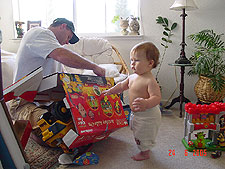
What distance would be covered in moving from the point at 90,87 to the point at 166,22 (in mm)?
1718

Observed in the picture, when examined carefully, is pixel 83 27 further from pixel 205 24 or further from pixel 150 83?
pixel 150 83

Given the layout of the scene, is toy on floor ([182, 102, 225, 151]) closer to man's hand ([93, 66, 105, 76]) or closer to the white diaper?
the white diaper

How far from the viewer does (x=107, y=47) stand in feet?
9.10

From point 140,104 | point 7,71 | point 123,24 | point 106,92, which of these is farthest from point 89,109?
point 123,24

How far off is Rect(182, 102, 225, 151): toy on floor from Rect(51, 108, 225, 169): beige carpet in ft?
0.22

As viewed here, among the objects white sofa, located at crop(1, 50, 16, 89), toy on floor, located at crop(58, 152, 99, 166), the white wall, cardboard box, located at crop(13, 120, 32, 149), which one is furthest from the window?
cardboard box, located at crop(13, 120, 32, 149)

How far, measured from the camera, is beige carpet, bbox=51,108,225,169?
1380 millimetres

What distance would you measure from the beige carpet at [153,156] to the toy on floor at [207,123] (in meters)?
0.07

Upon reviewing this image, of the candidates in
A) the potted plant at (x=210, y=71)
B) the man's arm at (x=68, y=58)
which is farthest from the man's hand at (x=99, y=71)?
the potted plant at (x=210, y=71)

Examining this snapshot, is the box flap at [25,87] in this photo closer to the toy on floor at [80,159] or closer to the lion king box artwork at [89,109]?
the lion king box artwork at [89,109]

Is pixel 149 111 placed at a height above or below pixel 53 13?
below

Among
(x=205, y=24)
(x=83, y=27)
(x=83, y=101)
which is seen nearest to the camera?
(x=83, y=101)

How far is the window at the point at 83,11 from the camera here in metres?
3.19

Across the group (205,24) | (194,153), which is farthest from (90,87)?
(205,24)
